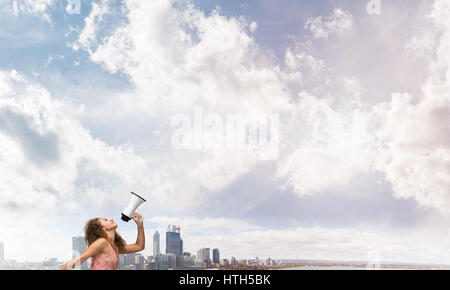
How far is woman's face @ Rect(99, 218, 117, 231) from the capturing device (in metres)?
3.39

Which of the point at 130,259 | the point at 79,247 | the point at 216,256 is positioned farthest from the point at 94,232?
the point at 216,256

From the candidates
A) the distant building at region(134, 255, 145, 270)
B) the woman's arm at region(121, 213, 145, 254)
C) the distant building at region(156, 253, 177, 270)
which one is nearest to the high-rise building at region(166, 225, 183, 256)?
the distant building at region(156, 253, 177, 270)

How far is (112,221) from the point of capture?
3.46 metres

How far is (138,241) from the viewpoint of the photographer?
3.62 metres

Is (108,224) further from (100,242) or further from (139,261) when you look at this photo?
(139,261)

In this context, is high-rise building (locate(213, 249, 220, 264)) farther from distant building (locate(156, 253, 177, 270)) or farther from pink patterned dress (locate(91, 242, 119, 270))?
pink patterned dress (locate(91, 242, 119, 270))

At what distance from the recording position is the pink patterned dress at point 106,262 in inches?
126

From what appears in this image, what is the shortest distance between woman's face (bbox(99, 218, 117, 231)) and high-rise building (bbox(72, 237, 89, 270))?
8.3 inches

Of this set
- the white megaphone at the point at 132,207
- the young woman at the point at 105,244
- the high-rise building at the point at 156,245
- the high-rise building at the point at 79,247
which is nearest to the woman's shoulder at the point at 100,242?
the young woman at the point at 105,244

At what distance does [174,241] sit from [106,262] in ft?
6.02

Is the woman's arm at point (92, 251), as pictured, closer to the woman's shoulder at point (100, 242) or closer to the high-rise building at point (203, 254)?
the woman's shoulder at point (100, 242)
